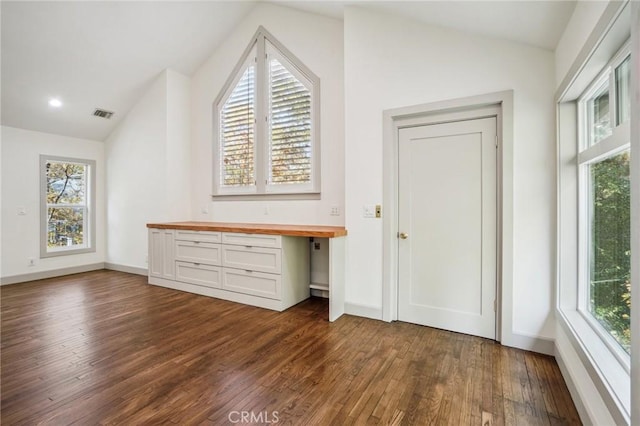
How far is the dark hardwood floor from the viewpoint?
1.74 metres

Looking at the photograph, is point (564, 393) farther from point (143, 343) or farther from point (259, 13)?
point (259, 13)

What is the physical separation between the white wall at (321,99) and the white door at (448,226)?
3.24 feet

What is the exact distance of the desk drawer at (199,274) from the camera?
12.7 ft

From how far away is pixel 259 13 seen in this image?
4367 mm

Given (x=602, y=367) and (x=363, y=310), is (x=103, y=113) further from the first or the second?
(x=602, y=367)

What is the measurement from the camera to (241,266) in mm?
3641

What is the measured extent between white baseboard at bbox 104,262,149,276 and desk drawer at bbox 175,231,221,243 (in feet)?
5.03

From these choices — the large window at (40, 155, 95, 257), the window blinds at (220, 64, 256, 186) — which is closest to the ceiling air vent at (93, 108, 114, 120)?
the large window at (40, 155, 95, 257)

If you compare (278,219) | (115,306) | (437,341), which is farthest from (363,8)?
(115,306)

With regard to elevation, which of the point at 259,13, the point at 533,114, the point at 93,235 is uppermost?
the point at 259,13

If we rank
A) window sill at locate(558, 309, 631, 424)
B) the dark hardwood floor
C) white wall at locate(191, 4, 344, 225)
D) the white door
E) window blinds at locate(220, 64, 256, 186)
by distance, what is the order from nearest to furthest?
window sill at locate(558, 309, 631, 424)
the dark hardwood floor
the white door
white wall at locate(191, 4, 344, 225)
window blinds at locate(220, 64, 256, 186)

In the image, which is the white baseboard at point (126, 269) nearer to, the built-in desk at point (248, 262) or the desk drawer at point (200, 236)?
the built-in desk at point (248, 262)

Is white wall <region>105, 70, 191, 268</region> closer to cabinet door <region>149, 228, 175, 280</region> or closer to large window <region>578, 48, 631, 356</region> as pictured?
cabinet door <region>149, 228, 175, 280</region>

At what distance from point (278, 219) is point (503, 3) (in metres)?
3.23
